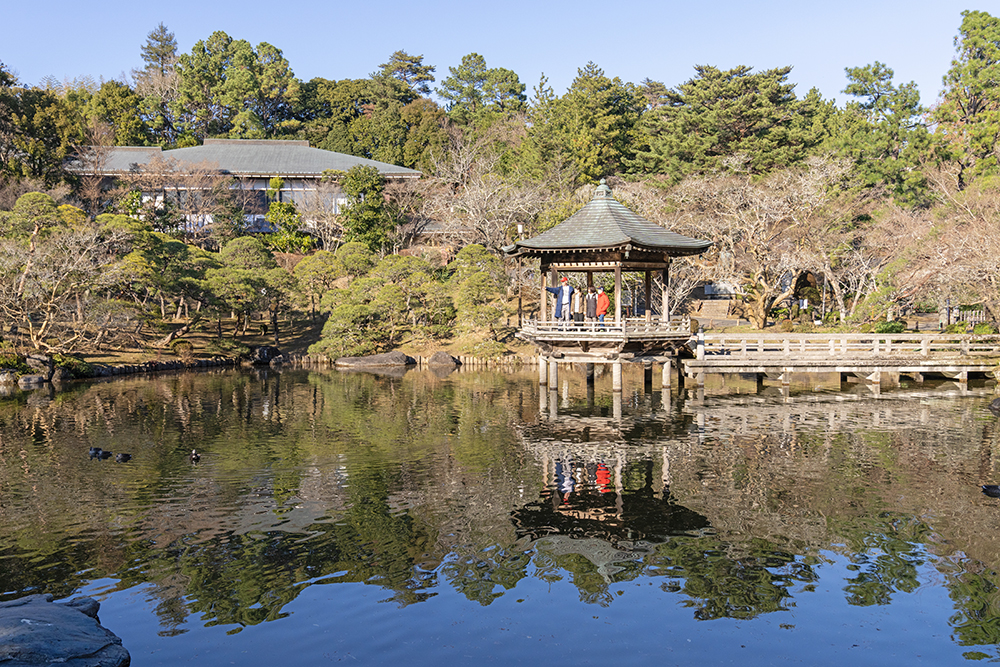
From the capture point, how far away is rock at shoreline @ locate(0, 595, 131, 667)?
26.2 feet

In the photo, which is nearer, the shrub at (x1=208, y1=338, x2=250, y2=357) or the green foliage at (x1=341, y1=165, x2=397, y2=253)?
the shrub at (x1=208, y1=338, x2=250, y2=357)

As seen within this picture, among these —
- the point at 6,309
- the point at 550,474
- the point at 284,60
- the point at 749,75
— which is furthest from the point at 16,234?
the point at 284,60

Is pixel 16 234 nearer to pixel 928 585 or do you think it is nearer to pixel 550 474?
pixel 550 474

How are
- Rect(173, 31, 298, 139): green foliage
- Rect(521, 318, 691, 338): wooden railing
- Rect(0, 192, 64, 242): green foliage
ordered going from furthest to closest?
Rect(173, 31, 298, 139): green foliage → Rect(0, 192, 64, 242): green foliage → Rect(521, 318, 691, 338): wooden railing

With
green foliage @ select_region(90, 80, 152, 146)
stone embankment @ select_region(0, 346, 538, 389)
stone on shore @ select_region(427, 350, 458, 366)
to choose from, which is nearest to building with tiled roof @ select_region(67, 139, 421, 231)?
green foliage @ select_region(90, 80, 152, 146)

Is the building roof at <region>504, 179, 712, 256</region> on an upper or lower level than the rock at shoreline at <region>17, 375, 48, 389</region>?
upper

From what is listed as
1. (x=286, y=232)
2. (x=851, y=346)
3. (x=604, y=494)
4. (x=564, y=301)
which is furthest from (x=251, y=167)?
(x=604, y=494)

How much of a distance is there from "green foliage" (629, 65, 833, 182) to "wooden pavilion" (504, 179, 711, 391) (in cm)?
1985

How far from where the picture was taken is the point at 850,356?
86.9ft

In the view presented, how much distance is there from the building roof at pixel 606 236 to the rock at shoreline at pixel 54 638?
17.5 m

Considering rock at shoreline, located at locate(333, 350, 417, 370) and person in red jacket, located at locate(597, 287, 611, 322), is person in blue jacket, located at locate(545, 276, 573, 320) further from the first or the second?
rock at shoreline, located at locate(333, 350, 417, 370)

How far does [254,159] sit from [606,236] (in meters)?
37.4

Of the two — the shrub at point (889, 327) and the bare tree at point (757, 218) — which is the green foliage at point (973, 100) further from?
the shrub at point (889, 327)

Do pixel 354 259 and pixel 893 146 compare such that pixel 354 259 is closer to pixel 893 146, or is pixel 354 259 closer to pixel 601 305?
pixel 601 305
